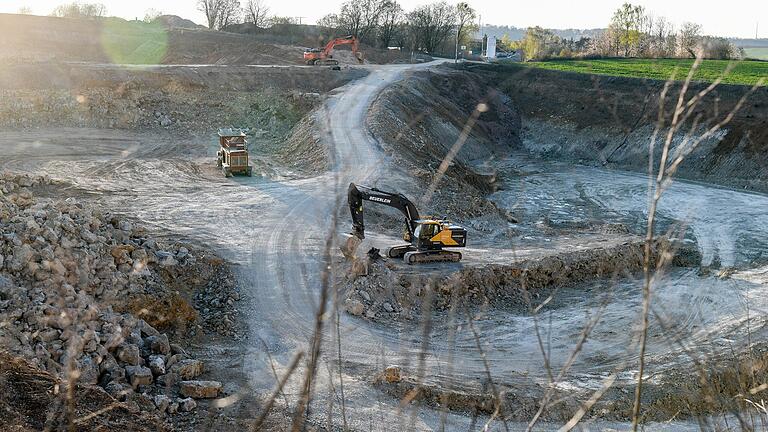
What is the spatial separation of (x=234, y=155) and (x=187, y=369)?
50.4ft

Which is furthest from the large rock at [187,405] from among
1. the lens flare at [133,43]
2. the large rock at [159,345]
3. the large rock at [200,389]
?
the lens flare at [133,43]

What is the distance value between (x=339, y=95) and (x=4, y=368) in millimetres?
31572

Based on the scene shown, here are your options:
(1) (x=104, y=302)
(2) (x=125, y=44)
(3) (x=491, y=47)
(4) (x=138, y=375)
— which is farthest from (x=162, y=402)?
(3) (x=491, y=47)

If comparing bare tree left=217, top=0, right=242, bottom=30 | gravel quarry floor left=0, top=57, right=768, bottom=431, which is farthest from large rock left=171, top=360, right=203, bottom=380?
bare tree left=217, top=0, right=242, bottom=30

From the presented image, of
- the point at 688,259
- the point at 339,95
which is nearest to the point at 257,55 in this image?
the point at 339,95

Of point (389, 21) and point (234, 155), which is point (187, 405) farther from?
point (389, 21)

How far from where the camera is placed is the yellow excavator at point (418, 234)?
18500 millimetres

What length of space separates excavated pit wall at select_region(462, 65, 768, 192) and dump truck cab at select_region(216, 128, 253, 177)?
19.0 meters

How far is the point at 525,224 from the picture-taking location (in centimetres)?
2677

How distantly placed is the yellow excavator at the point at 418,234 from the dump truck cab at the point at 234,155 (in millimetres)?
9383

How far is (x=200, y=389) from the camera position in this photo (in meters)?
11.8

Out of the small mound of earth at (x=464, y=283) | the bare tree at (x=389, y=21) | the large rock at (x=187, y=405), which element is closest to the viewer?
the large rock at (x=187, y=405)

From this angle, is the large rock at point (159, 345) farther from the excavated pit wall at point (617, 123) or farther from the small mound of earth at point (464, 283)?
the excavated pit wall at point (617, 123)

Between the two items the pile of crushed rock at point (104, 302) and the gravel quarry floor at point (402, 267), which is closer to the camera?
the pile of crushed rock at point (104, 302)
